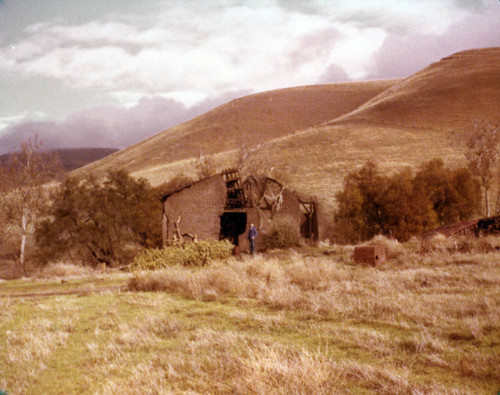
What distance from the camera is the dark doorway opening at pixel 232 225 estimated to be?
32.5m

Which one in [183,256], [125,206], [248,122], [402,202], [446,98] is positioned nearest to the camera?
[183,256]

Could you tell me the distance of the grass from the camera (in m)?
5.04

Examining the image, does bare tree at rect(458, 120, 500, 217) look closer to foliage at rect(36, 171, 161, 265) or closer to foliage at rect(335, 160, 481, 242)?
foliage at rect(335, 160, 481, 242)

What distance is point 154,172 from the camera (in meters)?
79.6

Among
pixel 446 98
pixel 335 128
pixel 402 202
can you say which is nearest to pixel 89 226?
pixel 402 202

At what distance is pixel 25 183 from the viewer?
34625 mm

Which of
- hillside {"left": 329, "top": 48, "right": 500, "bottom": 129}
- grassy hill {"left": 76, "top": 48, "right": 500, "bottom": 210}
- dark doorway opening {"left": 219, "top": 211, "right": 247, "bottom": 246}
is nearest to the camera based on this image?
dark doorway opening {"left": 219, "top": 211, "right": 247, "bottom": 246}

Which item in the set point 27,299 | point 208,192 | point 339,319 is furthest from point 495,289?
point 208,192

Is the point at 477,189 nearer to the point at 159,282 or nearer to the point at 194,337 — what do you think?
the point at 159,282

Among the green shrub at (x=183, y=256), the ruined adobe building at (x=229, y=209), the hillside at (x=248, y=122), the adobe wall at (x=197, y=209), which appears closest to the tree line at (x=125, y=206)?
the ruined adobe building at (x=229, y=209)

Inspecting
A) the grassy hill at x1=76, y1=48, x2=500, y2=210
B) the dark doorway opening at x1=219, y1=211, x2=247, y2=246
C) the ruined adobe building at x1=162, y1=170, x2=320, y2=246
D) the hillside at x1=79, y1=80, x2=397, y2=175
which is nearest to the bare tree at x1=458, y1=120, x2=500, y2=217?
the grassy hill at x1=76, y1=48, x2=500, y2=210

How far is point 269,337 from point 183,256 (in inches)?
551

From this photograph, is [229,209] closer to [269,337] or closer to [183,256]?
[183,256]

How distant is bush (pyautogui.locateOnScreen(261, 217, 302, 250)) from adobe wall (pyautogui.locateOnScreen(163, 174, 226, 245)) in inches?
144
